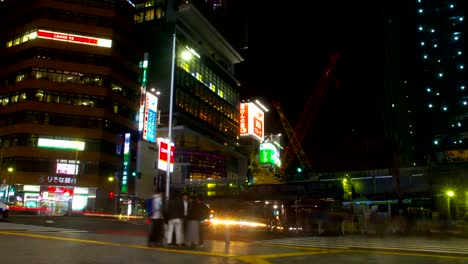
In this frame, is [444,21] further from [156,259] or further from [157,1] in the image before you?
[156,259]

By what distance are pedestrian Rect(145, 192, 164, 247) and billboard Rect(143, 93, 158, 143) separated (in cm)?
4047

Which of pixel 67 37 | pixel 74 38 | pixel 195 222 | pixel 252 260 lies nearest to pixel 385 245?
pixel 195 222

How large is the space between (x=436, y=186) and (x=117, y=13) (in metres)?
54.0

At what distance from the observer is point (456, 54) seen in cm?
10819

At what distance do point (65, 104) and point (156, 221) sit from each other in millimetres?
55662

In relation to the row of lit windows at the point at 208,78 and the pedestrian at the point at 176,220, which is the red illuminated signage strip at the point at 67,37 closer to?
the row of lit windows at the point at 208,78

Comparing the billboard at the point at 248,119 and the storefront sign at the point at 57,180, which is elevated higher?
the billboard at the point at 248,119

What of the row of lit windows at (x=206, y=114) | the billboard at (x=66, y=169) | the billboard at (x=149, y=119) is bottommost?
the billboard at (x=66, y=169)

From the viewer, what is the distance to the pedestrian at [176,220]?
11.5m

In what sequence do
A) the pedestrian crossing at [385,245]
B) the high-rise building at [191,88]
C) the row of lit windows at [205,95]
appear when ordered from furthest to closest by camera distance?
the row of lit windows at [205,95] → the high-rise building at [191,88] → the pedestrian crossing at [385,245]

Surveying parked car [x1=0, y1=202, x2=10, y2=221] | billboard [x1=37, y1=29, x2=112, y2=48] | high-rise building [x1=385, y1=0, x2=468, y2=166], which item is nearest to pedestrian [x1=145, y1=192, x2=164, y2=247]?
parked car [x1=0, y1=202, x2=10, y2=221]

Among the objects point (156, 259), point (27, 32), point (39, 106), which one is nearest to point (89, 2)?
point (27, 32)

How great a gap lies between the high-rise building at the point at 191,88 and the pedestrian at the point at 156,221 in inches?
1980

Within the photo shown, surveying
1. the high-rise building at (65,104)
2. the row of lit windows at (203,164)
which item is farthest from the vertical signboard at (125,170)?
the row of lit windows at (203,164)
